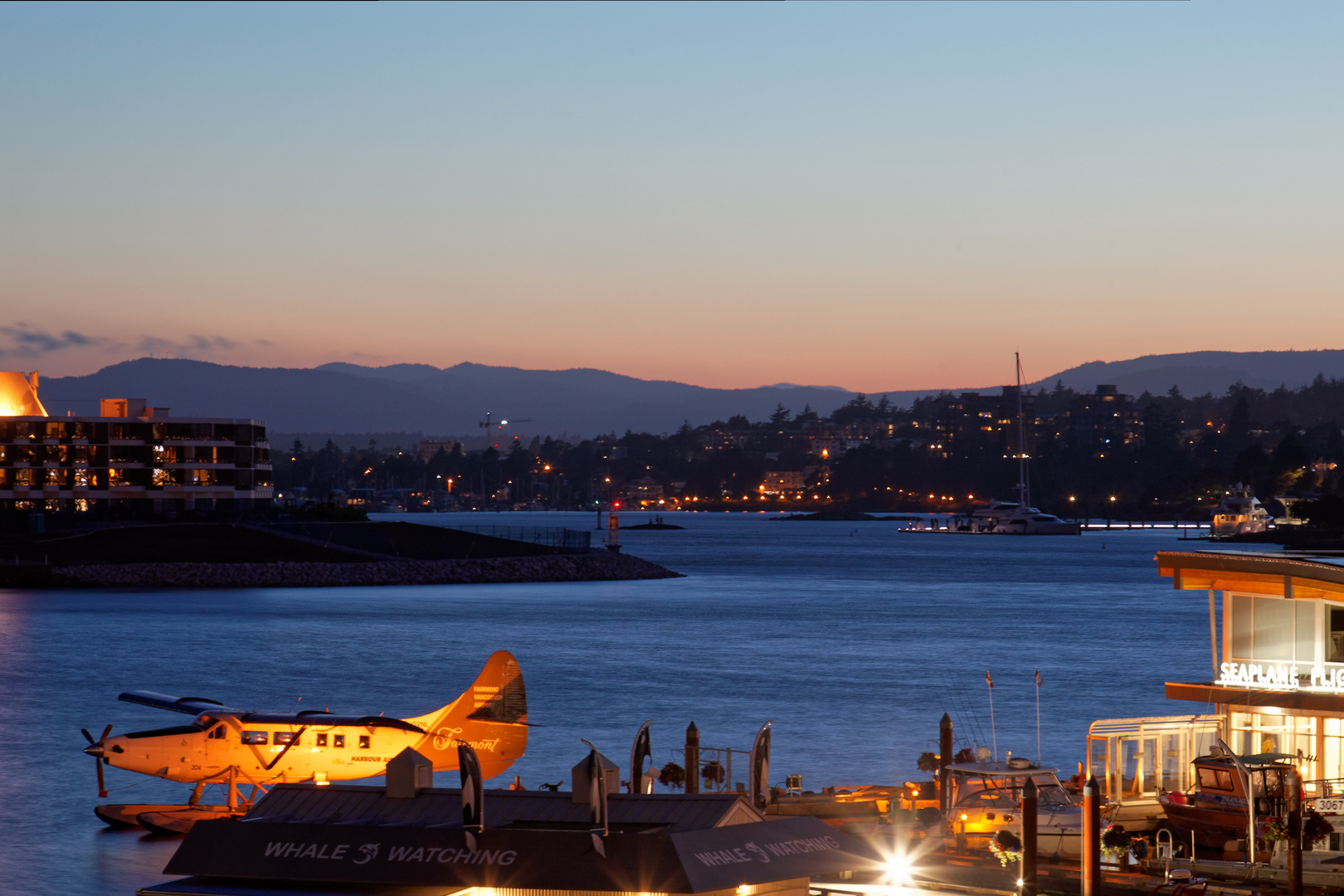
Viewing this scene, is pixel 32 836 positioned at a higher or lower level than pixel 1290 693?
lower

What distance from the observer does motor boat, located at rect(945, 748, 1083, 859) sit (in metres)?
22.0

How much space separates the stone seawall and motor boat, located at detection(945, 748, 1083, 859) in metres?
94.8

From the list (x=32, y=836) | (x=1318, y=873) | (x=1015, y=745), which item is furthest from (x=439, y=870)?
(x=1015, y=745)

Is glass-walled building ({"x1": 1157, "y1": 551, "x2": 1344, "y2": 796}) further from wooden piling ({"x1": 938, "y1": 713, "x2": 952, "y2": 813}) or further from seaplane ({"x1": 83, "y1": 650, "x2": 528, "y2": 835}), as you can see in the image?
seaplane ({"x1": 83, "y1": 650, "x2": 528, "y2": 835})

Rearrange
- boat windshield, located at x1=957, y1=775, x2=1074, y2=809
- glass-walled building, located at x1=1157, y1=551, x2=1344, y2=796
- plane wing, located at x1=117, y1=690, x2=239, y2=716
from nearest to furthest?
glass-walled building, located at x1=1157, y1=551, x2=1344, y2=796 < boat windshield, located at x1=957, y1=775, x2=1074, y2=809 < plane wing, located at x1=117, y1=690, x2=239, y2=716

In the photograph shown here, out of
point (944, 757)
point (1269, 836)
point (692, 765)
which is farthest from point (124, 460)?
point (1269, 836)

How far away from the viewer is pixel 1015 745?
143ft

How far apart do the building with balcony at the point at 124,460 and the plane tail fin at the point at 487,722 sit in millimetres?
109427

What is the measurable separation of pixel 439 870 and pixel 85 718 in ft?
124

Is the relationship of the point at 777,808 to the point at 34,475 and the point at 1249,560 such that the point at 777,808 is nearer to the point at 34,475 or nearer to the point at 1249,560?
the point at 1249,560

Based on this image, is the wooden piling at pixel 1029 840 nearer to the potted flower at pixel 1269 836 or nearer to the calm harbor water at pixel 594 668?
the potted flower at pixel 1269 836

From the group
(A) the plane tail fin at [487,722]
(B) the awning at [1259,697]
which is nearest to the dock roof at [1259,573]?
(B) the awning at [1259,697]

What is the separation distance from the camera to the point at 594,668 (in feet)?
212

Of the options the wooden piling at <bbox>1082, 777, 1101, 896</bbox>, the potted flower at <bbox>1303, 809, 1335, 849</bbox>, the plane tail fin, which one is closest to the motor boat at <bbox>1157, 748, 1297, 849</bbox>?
the potted flower at <bbox>1303, 809, 1335, 849</bbox>
